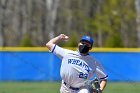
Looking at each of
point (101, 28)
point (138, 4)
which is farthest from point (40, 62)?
point (101, 28)

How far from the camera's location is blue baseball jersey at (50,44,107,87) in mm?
9508

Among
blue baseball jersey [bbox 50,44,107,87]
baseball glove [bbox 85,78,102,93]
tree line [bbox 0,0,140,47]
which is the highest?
blue baseball jersey [bbox 50,44,107,87]

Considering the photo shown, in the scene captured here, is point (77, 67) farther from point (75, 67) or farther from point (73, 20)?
point (73, 20)

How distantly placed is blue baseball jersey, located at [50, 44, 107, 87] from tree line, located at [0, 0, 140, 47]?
4105 cm

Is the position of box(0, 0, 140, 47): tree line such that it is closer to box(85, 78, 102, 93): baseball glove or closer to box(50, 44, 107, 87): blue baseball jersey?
box(50, 44, 107, 87): blue baseball jersey

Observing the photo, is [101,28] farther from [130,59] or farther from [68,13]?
[130,59]

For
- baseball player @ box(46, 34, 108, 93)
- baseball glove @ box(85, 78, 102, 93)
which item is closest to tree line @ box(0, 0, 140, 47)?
baseball player @ box(46, 34, 108, 93)

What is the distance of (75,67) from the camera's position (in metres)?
9.51

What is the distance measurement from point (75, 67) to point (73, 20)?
160ft

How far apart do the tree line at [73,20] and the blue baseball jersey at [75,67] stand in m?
41.0

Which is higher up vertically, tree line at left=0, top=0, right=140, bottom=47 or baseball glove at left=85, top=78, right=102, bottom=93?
baseball glove at left=85, top=78, right=102, bottom=93

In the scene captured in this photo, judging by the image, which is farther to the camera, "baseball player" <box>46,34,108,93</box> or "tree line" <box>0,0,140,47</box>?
"tree line" <box>0,0,140,47</box>

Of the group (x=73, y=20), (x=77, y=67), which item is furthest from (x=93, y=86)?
(x=73, y=20)

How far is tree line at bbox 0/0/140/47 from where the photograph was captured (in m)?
53.4
